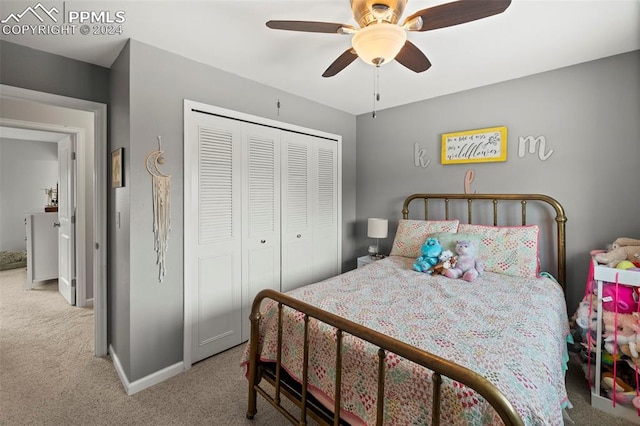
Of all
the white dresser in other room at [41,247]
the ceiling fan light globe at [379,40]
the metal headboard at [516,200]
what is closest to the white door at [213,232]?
the ceiling fan light globe at [379,40]

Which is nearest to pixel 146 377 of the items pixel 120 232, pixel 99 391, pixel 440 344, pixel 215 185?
pixel 99 391

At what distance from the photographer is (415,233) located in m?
2.98

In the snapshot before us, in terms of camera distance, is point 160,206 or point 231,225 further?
point 231,225

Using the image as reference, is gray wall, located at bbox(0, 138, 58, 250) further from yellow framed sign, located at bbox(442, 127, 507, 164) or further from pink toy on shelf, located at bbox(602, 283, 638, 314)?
pink toy on shelf, located at bbox(602, 283, 638, 314)

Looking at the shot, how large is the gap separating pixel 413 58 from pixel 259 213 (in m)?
1.85

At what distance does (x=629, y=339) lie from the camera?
1.79 m

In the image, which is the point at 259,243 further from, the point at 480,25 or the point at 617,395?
the point at 617,395

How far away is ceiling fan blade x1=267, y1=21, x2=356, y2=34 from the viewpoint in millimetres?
1423

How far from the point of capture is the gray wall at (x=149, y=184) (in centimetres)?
206

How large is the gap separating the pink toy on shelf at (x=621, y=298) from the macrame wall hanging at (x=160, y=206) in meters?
3.02

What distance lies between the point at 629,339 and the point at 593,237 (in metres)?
0.93

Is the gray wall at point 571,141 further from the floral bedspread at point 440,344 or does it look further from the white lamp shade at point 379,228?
the floral bedspread at point 440,344

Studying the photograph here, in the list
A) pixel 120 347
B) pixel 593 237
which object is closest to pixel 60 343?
pixel 120 347

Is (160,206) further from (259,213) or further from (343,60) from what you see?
(343,60)
